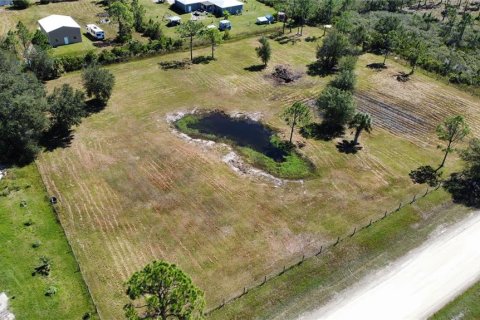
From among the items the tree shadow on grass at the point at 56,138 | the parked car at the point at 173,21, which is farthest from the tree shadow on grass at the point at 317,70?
the tree shadow on grass at the point at 56,138

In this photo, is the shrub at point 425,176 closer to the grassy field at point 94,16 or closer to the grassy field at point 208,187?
the grassy field at point 208,187

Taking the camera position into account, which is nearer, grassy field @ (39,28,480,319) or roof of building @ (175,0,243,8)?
grassy field @ (39,28,480,319)

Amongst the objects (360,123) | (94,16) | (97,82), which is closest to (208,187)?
(360,123)

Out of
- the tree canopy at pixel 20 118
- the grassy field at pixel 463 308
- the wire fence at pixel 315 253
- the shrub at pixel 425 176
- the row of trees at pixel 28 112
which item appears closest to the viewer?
the grassy field at pixel 463 308

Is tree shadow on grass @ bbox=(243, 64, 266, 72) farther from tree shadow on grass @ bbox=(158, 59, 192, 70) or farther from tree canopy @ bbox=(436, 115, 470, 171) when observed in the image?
tree canopy @ bbox=(436, 115, 470, 171)

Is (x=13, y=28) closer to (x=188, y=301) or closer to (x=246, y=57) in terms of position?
(x=246, y=57)

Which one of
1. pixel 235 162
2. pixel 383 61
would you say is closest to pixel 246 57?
pixel 383 61

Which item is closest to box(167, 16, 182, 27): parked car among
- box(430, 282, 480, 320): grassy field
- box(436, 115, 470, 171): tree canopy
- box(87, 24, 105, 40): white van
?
box(87, 24, 105, 40): white van
